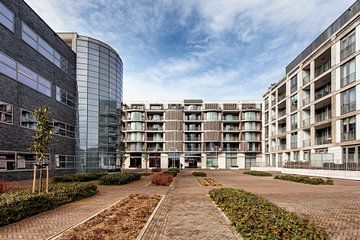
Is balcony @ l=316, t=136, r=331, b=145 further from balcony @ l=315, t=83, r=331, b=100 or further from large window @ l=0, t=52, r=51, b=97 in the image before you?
large window @ l=0, t=52, r=51, b=97

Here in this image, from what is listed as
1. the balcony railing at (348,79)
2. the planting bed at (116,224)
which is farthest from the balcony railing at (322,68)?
the planting bed at (116,224)

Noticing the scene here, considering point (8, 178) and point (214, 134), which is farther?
point (214, 134)

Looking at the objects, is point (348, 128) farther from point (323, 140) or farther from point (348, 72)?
point (323, 140)

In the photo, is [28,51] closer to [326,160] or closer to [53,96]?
[53,96]

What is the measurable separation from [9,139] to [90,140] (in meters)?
16.1

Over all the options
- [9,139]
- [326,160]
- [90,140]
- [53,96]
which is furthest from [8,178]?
[326,160]

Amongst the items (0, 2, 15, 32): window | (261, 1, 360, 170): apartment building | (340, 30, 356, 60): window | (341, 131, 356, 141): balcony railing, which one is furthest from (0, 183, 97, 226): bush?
(340, 30, 356, 60): window

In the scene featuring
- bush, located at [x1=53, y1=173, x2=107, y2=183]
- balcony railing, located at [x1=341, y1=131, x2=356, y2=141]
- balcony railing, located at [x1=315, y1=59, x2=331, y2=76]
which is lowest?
bush, located at [x1=53, y1=173, x2=107, y2=183]

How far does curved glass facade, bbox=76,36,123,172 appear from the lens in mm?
39438

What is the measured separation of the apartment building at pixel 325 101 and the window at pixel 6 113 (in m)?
32.0

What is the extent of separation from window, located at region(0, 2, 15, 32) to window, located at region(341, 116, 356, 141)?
34.3 metres

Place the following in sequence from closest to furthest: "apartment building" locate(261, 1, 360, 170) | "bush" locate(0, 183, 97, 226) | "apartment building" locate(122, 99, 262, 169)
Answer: "bush" locate(0, 183, 97, 226), "apartment building" locate(261, 1, 360, 170), "apartment building" locate(122, 99, 262, 169)

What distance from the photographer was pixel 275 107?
5688 cm

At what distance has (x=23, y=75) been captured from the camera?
2639 cm
